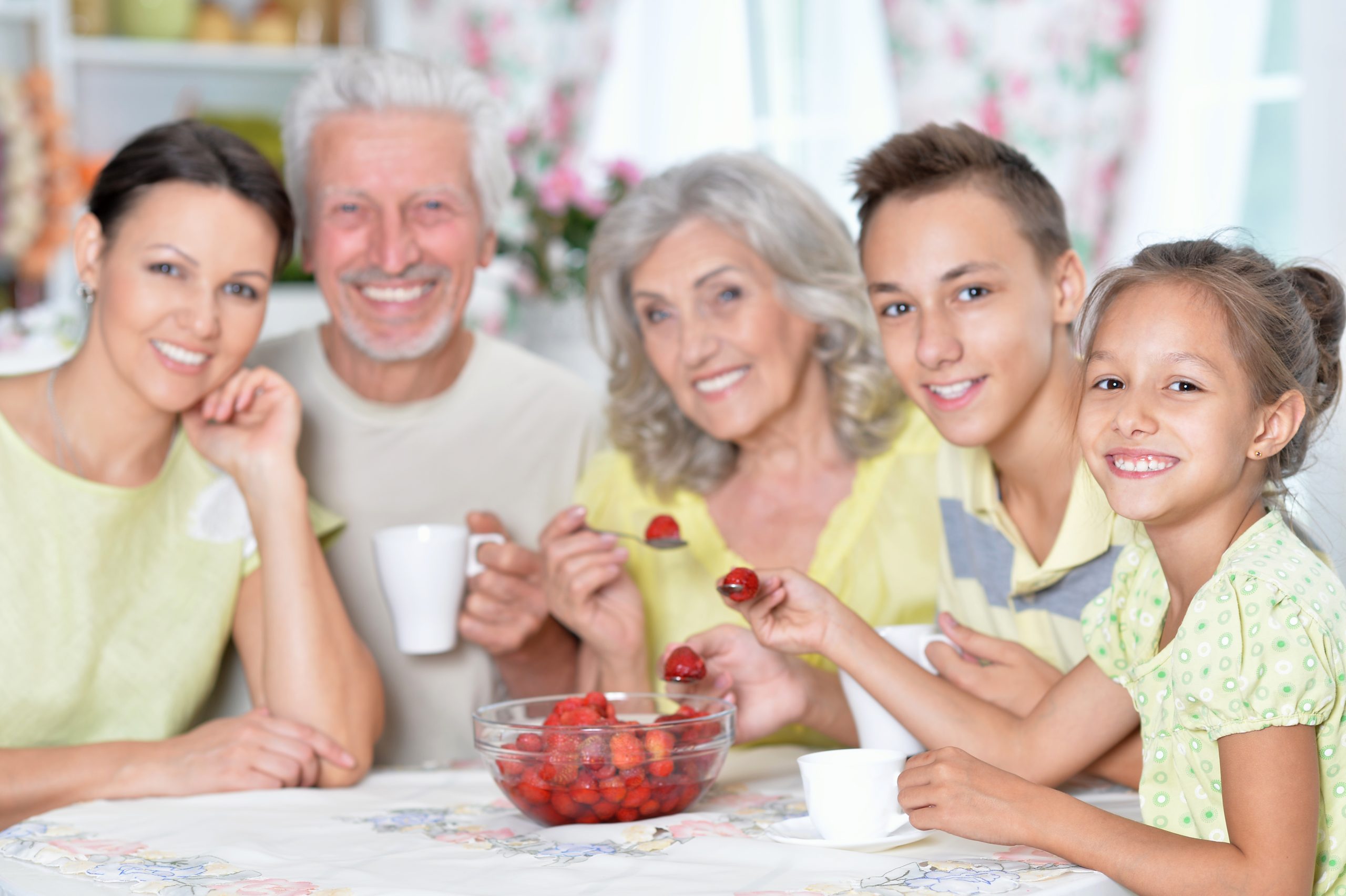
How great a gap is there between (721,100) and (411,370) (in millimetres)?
1837

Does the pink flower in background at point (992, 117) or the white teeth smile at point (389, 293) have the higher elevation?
the pink flower in background at point (992, 117)

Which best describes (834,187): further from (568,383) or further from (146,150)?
(146,150)

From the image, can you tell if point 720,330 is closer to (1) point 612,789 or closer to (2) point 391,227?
(2) point 391,227

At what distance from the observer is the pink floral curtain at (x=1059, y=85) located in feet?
7.95

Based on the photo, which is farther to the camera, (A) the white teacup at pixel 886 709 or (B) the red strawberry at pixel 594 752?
(A) the white teacup at pixel 886 709

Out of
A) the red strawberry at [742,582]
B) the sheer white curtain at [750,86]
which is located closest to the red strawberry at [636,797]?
the red strawberry at [742,582]

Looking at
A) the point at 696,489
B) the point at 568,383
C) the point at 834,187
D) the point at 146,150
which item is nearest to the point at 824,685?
the point at 696,489

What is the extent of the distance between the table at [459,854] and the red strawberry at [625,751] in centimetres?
6

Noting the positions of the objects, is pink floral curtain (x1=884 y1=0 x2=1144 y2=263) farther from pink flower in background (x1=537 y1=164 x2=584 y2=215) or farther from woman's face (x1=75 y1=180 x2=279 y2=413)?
woman's face (x1=75 y1=180 x2=279 y2=413)

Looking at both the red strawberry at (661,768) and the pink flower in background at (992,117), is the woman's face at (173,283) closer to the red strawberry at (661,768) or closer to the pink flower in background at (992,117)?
the red strawberry at (661,768)

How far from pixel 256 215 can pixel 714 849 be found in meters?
1.05

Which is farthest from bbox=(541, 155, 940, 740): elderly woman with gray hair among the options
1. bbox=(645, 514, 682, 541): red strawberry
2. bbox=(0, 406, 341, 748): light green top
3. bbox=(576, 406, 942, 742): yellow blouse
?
bbox=(0, 406, 341, 748): light green top

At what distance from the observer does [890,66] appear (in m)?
2.88

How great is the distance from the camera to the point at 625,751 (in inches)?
47.6
